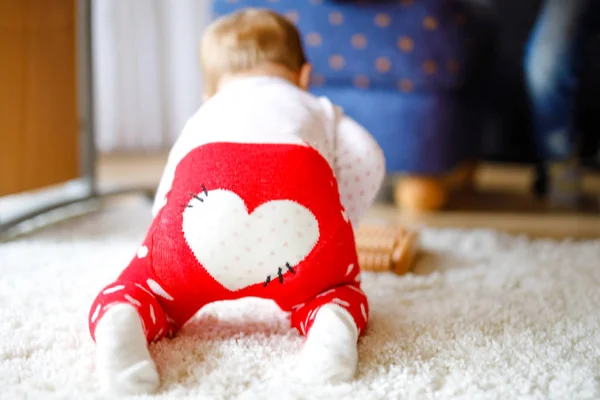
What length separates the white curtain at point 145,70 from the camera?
267cm

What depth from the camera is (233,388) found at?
1.84 feet

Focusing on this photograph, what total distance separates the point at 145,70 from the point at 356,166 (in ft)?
7.03

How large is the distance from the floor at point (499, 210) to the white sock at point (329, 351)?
0.81 metres

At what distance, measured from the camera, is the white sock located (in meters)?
0.56

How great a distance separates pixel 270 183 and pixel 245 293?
0.12m

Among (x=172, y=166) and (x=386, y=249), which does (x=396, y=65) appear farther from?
(x=172, y=166)

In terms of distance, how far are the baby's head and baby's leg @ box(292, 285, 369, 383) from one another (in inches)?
12.5

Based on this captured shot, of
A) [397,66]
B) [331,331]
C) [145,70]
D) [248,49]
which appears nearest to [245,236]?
[331,331]

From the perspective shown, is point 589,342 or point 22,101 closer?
point 589,342

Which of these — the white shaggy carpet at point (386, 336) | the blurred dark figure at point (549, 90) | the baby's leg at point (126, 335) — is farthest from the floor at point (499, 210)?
the baby's leg at point (126, 335)

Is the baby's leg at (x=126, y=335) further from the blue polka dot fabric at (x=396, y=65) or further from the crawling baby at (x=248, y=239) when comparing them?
the blue polka dot fabric at (x=396, y=65)

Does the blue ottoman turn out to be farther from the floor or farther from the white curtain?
the white curtain

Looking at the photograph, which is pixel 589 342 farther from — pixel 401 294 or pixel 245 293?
pixel 245 293

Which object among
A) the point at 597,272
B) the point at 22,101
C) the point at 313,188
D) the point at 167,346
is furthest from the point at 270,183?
the point at 22,101
